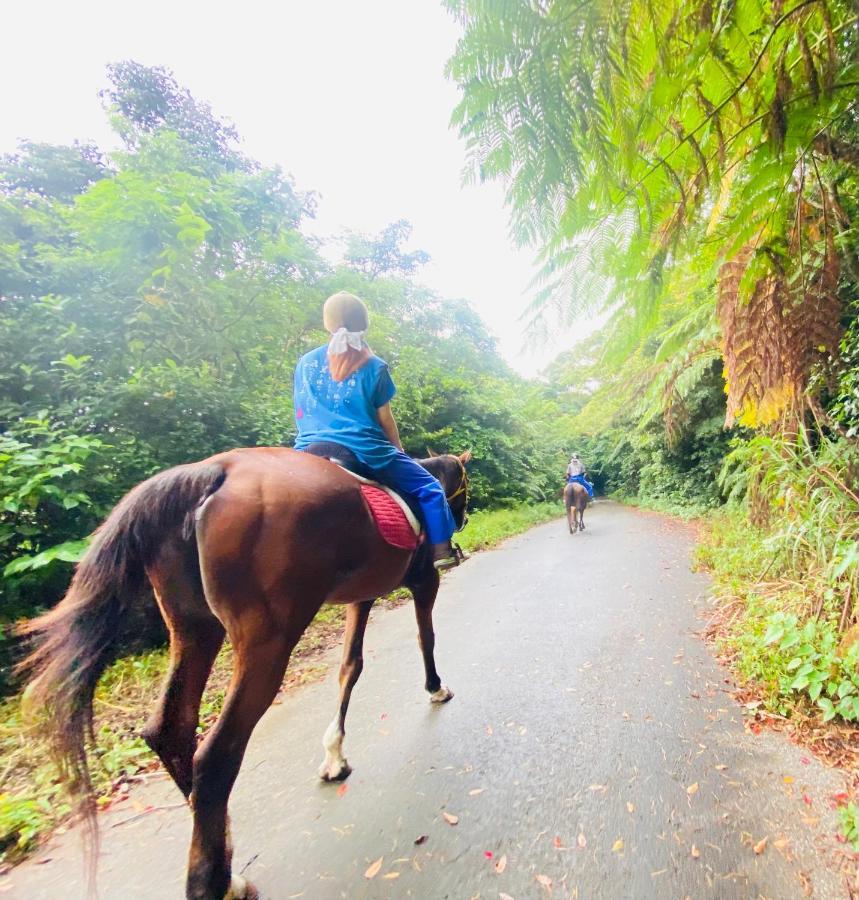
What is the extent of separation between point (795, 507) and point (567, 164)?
3751 mm

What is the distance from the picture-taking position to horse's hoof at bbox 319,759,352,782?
85.7 inches

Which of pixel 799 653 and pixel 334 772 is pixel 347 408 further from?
pixel 799 653

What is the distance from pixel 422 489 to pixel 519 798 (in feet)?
5.14

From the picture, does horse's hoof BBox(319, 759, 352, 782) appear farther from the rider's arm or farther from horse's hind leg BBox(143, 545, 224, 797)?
the rider's arm

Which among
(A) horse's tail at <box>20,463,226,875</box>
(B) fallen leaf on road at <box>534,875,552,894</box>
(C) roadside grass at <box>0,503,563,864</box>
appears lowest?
(C) roadside grass at <box>0,503,563,864</box>

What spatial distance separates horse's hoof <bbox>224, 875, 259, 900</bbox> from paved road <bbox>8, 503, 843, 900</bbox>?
78 mm

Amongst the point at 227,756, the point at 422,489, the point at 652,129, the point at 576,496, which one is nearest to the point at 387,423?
the point at 422,489

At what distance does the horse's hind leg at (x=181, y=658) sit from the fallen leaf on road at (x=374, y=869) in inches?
31.4

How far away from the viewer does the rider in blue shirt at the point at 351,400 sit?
6.96ft

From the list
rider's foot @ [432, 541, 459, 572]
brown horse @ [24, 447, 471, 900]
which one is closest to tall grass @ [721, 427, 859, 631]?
rider's foot @ [432, 541, 459, 572]

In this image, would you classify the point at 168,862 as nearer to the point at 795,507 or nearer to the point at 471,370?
the point at 795,507

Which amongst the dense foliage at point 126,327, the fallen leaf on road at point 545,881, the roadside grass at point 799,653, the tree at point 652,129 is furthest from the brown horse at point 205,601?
the roadside grass at point 799,653

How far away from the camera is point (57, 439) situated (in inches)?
150

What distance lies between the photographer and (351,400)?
2.13 m
